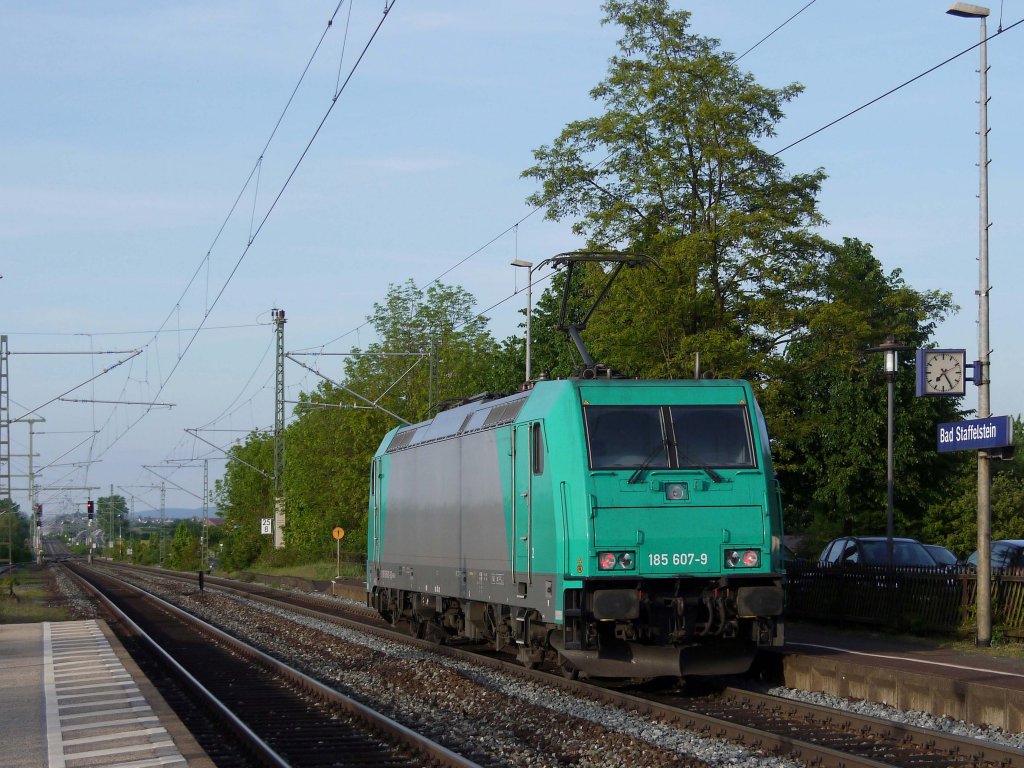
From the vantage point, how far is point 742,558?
14.9 metres

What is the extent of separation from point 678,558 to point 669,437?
142cm

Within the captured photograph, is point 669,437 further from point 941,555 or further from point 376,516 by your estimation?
point 941,555

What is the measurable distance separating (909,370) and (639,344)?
28043 millimetres

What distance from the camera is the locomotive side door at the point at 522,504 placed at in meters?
15.7

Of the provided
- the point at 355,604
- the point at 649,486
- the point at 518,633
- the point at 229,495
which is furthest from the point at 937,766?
the point at 229,495

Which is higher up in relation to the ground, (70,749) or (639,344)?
(639,344)

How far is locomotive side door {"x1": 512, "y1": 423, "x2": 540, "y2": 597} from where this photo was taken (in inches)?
619

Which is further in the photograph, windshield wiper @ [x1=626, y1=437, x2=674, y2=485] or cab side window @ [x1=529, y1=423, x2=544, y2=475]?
cab side window @ [x1=529, y1=423, x2=544, y2=475]

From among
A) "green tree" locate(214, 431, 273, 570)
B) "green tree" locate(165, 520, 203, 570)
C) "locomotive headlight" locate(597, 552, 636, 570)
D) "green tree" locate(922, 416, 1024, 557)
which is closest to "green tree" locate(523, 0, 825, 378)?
"locomotive headlight" locate(597, 552, 636, 570)

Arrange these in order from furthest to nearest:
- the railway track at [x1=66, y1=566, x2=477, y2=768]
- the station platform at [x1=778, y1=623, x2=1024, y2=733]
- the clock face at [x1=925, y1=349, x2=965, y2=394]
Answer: the clock face at [x1=925, y1=349, x2=965, y2=394], the station platform at [x1=778, y1=623, x2=1024, y2=733], the railway track at [x1=66, y1=566, x2=477, y2=768]

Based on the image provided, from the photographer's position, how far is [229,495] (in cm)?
9144

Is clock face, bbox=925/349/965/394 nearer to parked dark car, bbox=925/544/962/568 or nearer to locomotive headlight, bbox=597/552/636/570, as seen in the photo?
locomotive headlight, bbox=597/552/636/570

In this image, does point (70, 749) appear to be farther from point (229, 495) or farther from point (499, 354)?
point (229, 495)

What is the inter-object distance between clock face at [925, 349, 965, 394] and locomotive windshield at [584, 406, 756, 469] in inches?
171
